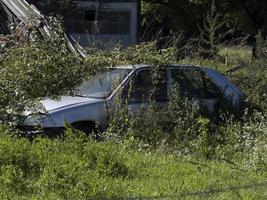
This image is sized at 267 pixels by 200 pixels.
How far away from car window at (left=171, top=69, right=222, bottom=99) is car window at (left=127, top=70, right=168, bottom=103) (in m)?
0.25

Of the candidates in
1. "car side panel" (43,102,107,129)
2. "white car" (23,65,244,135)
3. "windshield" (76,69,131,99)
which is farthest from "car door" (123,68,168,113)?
"car side panel" (43,102,107,129)

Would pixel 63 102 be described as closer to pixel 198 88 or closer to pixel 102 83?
pixel 102 83

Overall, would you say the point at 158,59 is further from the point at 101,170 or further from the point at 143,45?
the point at 101,170

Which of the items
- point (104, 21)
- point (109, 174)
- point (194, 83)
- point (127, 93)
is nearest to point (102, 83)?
point (127, 93)

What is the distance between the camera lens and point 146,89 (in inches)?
420

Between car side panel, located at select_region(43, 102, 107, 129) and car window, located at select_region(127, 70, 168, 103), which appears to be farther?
car window, located at select_region(127, 70, 168, 103)

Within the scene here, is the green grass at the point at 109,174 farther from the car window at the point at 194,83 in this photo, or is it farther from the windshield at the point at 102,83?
the car window at the point at 194,83

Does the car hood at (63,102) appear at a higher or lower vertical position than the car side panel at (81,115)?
higher

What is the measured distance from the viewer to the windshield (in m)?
10.5

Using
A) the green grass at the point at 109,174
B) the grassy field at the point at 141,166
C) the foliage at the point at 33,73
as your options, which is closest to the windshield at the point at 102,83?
the foliage at the point at 33,73

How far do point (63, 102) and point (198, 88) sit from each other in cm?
257

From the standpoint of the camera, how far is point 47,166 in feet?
24.5

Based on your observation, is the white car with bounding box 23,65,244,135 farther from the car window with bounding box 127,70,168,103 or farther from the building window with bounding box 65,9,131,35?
the building window with bounding box 65,9,131,35

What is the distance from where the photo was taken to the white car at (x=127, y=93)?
976cm
